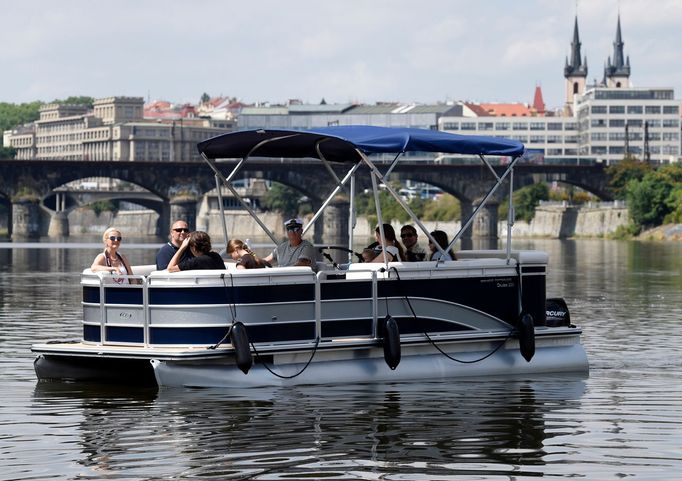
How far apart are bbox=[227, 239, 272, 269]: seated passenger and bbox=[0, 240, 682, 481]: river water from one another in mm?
1454

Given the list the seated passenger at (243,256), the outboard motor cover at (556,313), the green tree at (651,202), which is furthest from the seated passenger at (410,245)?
the green tree at (651,202)

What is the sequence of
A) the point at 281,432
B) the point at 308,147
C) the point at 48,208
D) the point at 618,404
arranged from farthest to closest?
the point at 48,208 → the point at 308,147 → the point at 618,404 → the point at 281,432

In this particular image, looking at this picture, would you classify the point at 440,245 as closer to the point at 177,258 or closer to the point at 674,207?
the point at 177,258

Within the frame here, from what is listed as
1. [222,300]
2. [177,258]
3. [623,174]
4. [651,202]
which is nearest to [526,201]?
[623,174]

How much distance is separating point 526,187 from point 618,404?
136 metres

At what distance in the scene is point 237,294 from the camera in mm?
15680

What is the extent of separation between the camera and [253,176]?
137000 mm

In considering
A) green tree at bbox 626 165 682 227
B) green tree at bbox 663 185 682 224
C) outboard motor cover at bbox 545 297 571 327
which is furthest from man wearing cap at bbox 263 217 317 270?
green tree at bbox 626 165 682 227

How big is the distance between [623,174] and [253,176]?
33.9 metres

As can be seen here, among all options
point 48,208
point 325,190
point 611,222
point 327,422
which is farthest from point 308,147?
point 48,208

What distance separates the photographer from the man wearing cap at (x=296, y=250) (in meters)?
16.8

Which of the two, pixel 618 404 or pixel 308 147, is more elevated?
pixel 308 147

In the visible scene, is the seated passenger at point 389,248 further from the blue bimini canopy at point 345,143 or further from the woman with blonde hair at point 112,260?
the woman with blonde hair at point 112,260

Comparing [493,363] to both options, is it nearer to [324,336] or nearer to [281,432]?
[324,336]
